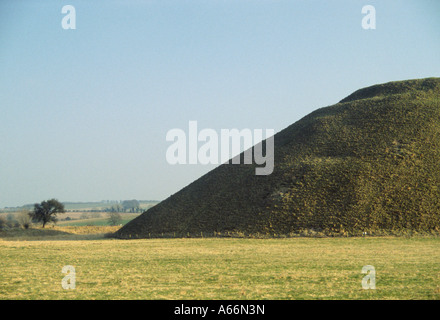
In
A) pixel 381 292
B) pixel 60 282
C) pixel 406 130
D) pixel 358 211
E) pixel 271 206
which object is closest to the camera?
pixel 381 292

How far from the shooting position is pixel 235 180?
72.5 metres

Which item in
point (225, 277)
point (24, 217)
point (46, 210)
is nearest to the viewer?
point (225, 277)

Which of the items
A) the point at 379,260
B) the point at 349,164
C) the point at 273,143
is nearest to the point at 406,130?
the point at 349,164

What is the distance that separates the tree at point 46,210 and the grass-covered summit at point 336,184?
27078 mm

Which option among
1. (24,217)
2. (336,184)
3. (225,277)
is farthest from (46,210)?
(225,277)

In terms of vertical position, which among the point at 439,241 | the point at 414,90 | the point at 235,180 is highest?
the point at 414,90

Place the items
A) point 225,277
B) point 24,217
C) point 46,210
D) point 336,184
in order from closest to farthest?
point 225,277 → point 336,184 → point 46,210 → point 24,217

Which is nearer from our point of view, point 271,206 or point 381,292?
point 381,292

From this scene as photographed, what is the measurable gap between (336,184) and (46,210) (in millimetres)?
58291

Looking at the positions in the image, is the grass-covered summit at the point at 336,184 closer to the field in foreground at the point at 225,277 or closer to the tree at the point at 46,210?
the field in foreground at the point at 225,277

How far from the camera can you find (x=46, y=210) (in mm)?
91500

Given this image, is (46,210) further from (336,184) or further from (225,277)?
(225,277)
